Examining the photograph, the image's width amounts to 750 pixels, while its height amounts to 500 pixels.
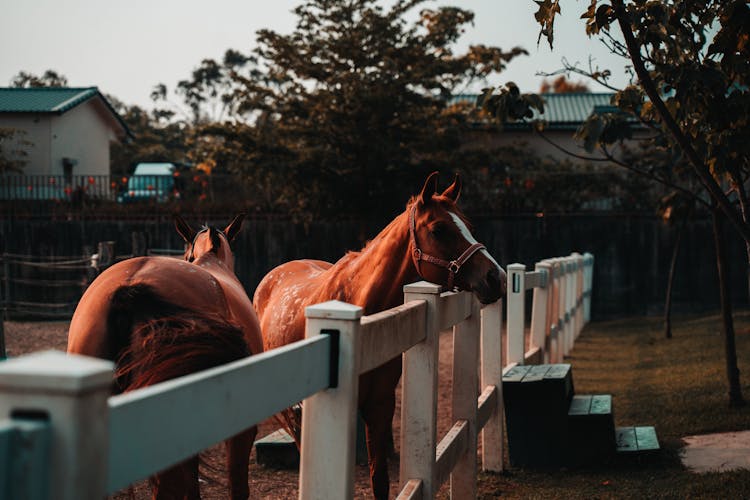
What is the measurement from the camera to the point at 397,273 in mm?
5484

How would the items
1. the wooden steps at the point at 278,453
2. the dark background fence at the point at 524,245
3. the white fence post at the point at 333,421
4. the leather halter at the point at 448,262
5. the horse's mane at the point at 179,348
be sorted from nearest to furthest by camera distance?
the white fence post at the point at 333,421 → the horse's mane at the point at 179,348 → the leather halter at the point at 448,262 → the wooden steps at the point at 278,453 → the dark background fence at the point at 524,245

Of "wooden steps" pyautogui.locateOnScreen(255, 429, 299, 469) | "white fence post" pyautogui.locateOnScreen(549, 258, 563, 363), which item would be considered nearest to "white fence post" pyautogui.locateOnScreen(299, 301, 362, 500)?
"wooden steps" pyautogui.locateOnScreen(255, 429, 299, 469)

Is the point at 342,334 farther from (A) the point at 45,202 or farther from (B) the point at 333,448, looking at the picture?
(A) the point at 45,202

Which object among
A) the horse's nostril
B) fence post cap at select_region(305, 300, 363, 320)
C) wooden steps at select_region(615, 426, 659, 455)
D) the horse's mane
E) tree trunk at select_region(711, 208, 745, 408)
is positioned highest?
fence post cap at select_region(305, 300, 363, 320)

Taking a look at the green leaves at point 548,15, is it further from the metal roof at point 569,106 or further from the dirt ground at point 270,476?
the metal roof at point 569,106

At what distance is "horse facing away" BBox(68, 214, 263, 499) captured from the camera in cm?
333

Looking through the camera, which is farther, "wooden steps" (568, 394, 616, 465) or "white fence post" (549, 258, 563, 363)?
"white fence post" (549, 258, 563, 363)

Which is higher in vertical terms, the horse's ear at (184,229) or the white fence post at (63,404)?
the horse's ear at (184,229)

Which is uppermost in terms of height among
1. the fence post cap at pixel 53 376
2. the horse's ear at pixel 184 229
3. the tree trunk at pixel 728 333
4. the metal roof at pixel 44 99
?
the metal roof at pixel 44 99

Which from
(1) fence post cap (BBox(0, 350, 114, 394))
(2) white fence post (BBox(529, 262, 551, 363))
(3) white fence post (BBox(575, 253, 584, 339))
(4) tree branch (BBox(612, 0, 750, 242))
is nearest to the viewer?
(1) fence post cap (BBox(0, 350, 114, 394))

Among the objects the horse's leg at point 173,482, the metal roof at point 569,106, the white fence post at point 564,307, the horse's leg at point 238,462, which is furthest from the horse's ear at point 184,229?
the metal roof at point 569,106

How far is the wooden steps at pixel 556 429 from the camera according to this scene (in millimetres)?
6457

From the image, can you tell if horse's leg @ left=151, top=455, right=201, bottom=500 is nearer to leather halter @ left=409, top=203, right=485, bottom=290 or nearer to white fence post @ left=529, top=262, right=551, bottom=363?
leather halter @ left=409, top=203, right=485, bottom=290

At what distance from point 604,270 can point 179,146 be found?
42717mm
